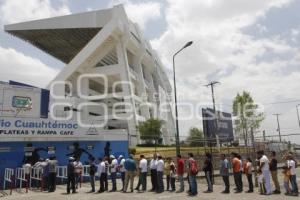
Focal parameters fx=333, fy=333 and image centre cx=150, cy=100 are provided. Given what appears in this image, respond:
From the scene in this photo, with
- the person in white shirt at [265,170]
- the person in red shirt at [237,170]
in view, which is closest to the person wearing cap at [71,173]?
the person in red shirt at [237,170]

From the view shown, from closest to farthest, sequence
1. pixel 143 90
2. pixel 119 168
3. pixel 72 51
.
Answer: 1. pixel 119 168
2. pixel 143 90
3. pixel 72 51

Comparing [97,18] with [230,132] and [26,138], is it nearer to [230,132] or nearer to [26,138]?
[230,132]

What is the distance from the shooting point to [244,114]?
40281 millimetres

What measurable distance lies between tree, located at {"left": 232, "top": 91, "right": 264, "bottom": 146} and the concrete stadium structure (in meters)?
12.4

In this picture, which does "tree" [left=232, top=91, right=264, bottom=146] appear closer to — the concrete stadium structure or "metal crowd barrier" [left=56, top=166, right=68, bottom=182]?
the concrete stadium structure

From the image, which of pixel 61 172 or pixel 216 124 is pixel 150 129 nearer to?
pixel 216 124

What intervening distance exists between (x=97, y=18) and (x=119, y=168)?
35713 millimetres

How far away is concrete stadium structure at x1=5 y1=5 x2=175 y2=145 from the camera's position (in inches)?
1791

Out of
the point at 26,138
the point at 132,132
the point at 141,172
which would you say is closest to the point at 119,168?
the point at 141,172

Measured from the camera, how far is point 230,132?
44.4 m

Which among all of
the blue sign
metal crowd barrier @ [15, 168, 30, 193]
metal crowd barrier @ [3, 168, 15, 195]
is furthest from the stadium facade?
the blue sign

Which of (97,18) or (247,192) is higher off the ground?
(97,18)

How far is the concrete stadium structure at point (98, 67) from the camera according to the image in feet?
149

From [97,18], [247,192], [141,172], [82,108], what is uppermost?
[97,18]
